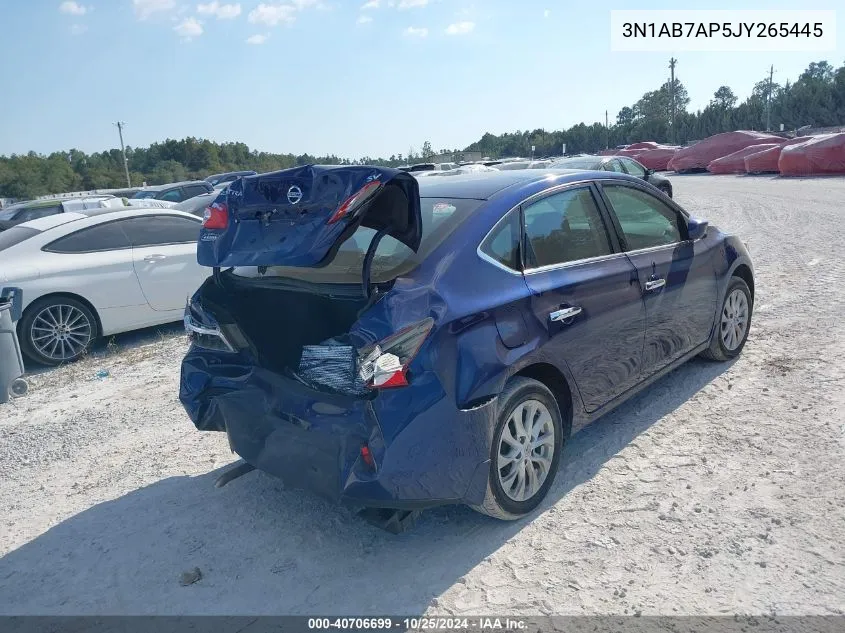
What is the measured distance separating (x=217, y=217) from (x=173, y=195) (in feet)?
61.1

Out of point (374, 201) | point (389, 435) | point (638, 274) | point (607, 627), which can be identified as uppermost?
point (374, 201)

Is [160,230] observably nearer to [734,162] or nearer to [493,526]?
[493,526]

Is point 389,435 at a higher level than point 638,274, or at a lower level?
lower

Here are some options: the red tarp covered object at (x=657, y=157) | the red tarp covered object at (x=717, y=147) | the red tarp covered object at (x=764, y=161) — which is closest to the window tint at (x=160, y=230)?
the red tarp covered object at (x=764, y=161)

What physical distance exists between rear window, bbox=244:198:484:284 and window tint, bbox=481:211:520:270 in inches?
6.8

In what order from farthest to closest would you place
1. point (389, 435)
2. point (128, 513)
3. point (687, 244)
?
point (687, 244), point (128, 513), point (389, 435)

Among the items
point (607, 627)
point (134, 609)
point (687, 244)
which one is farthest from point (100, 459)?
point (687, 244)

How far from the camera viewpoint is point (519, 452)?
11.2ft

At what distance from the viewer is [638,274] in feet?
14.1

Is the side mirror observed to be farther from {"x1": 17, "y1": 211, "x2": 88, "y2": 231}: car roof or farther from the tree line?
the tree line

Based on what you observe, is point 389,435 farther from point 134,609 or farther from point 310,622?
point 134,609

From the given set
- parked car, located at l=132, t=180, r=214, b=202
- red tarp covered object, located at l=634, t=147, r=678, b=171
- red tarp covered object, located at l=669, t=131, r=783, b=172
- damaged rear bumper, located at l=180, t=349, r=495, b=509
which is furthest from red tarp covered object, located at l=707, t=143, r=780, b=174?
damaged rear bumper, located at l=180, t=349, r=495, b=509

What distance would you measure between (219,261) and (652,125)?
81.3 meters

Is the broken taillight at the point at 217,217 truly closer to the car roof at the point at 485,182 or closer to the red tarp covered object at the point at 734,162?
the car roof at the point at 485,182
